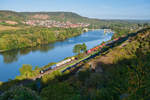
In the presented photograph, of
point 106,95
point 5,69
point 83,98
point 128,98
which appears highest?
point 128,98

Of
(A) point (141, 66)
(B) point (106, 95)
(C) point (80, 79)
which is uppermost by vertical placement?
(A) point (141, 66)

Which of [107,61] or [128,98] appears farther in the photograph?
[107,61]

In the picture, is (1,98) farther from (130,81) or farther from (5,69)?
(5,69)

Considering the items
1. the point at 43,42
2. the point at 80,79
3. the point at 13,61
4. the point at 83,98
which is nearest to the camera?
the point at 83,98

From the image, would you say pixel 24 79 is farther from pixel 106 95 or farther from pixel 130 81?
pixel 130 81

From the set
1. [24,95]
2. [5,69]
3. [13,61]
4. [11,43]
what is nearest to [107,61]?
[24,95]

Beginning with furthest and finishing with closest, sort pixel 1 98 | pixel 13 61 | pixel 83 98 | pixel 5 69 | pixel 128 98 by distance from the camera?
pixel 13 61
pixel 5 69
pixel 83 98
pixel 1 98
pixel 128 98

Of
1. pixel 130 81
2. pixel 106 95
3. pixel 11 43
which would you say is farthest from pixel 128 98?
pixel 11 43

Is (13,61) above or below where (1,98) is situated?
below

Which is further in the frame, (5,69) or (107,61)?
(5,69)
